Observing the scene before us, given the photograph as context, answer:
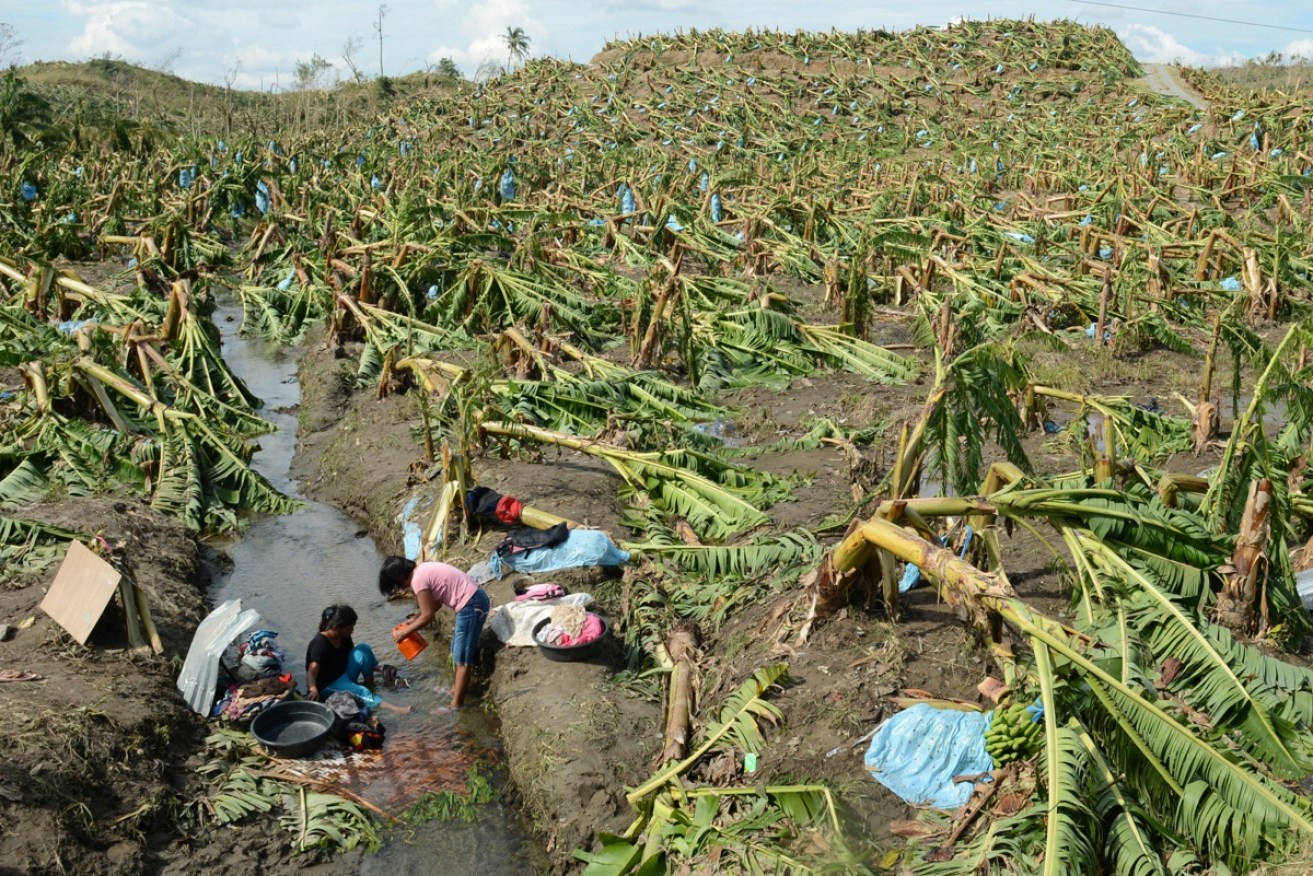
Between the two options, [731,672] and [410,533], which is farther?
[410,533]

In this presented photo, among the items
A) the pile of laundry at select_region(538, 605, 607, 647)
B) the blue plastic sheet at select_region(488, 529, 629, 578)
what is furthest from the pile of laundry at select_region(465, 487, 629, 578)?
the pile of laundry at select_region(538, 605, 607, 647)

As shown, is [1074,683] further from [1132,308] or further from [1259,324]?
[1259,324]

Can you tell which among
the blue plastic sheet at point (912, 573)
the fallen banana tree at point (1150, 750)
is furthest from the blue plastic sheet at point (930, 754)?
the blue plastic sheet at point (912, 573)

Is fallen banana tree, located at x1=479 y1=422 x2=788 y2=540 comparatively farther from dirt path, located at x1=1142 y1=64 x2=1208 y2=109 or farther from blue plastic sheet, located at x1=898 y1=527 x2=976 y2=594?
dirt path, located at x1=1142 y1=64 x2=1208 y2=109

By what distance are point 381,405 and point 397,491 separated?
7.92ft

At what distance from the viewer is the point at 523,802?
5.86 metres

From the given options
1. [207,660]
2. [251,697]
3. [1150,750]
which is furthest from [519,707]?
[1150,750]

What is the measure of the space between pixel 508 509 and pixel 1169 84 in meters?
40.6

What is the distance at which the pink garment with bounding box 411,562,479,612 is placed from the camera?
648 centimetres

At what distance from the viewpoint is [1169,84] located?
40.7m

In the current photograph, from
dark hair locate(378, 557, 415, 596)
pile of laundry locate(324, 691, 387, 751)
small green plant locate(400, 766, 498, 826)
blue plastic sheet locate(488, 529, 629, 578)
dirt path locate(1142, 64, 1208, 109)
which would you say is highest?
dirt path locate(1142, 64, 1208, 109)

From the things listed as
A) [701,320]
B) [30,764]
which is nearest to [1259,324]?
[701,320]

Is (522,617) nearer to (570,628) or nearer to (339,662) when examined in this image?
(570,628)

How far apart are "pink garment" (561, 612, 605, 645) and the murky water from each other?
0.69m
